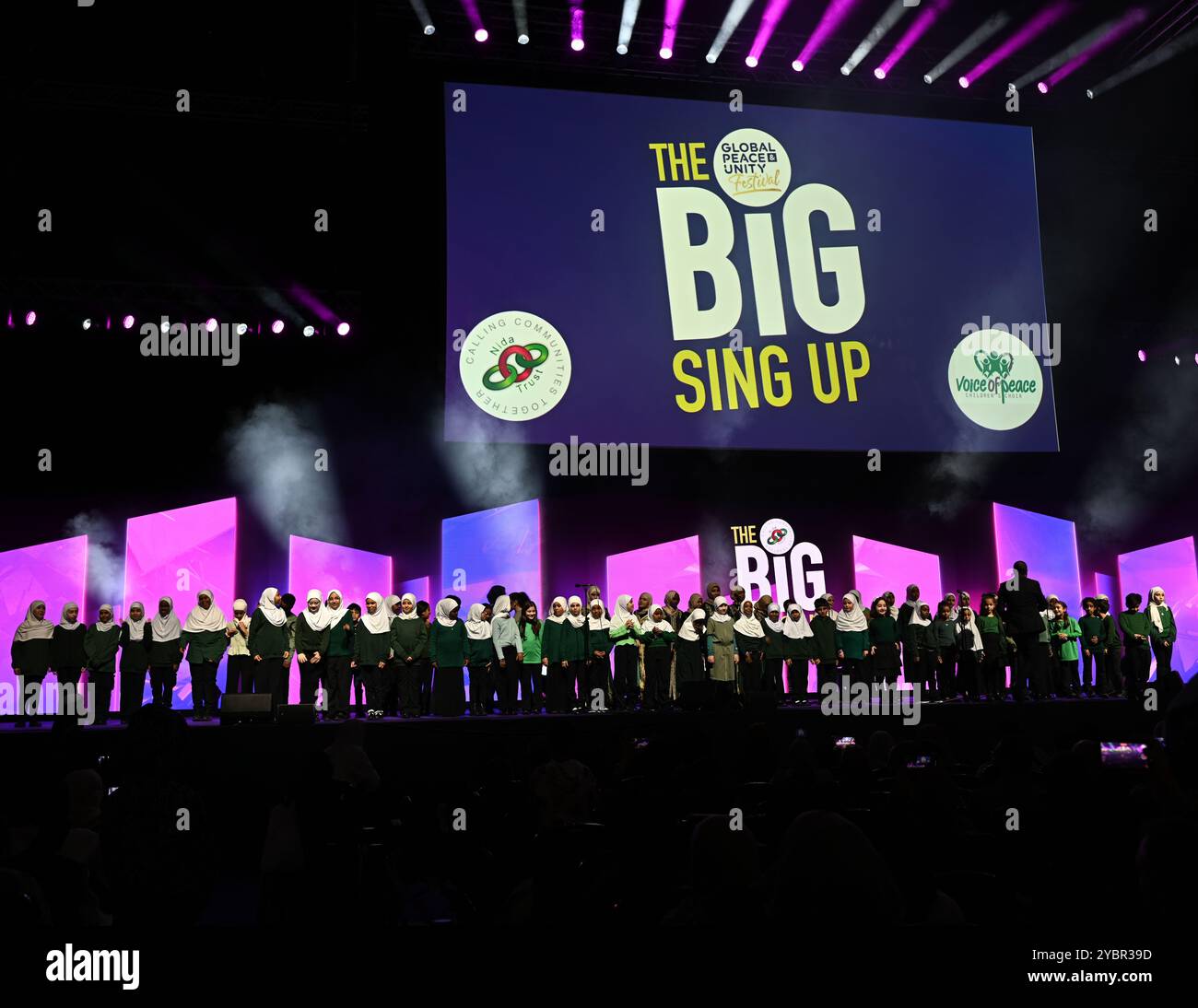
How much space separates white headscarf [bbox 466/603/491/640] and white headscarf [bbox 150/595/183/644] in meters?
3.50

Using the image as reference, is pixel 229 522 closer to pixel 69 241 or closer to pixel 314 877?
pixel 69 241

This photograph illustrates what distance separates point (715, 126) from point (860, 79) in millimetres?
2194

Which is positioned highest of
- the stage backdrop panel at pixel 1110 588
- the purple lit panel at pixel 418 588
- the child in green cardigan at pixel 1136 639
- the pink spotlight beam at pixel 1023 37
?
the pink spotlight beam at pixel 1023 37

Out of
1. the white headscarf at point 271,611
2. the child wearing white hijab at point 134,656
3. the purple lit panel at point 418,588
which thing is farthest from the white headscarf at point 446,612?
the child wearing white hijab at point 134,656

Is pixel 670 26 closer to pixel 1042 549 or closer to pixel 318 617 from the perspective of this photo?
→ pixel 318 617

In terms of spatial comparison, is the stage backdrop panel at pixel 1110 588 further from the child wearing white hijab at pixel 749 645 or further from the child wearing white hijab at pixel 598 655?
the child wearing white hijab at pixel 598 655

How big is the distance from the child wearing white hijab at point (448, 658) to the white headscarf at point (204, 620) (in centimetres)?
259

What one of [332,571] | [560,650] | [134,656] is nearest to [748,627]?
[560,650]

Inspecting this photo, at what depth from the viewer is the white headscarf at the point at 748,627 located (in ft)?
44.5

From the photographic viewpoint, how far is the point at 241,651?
1260 centimetres

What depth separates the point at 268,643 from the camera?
41.2 feet

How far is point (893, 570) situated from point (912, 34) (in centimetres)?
757

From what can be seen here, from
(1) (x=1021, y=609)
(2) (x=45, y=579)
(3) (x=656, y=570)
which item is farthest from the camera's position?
(3) (x=656, y=570)

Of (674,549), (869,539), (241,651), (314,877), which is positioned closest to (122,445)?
(241,651)
